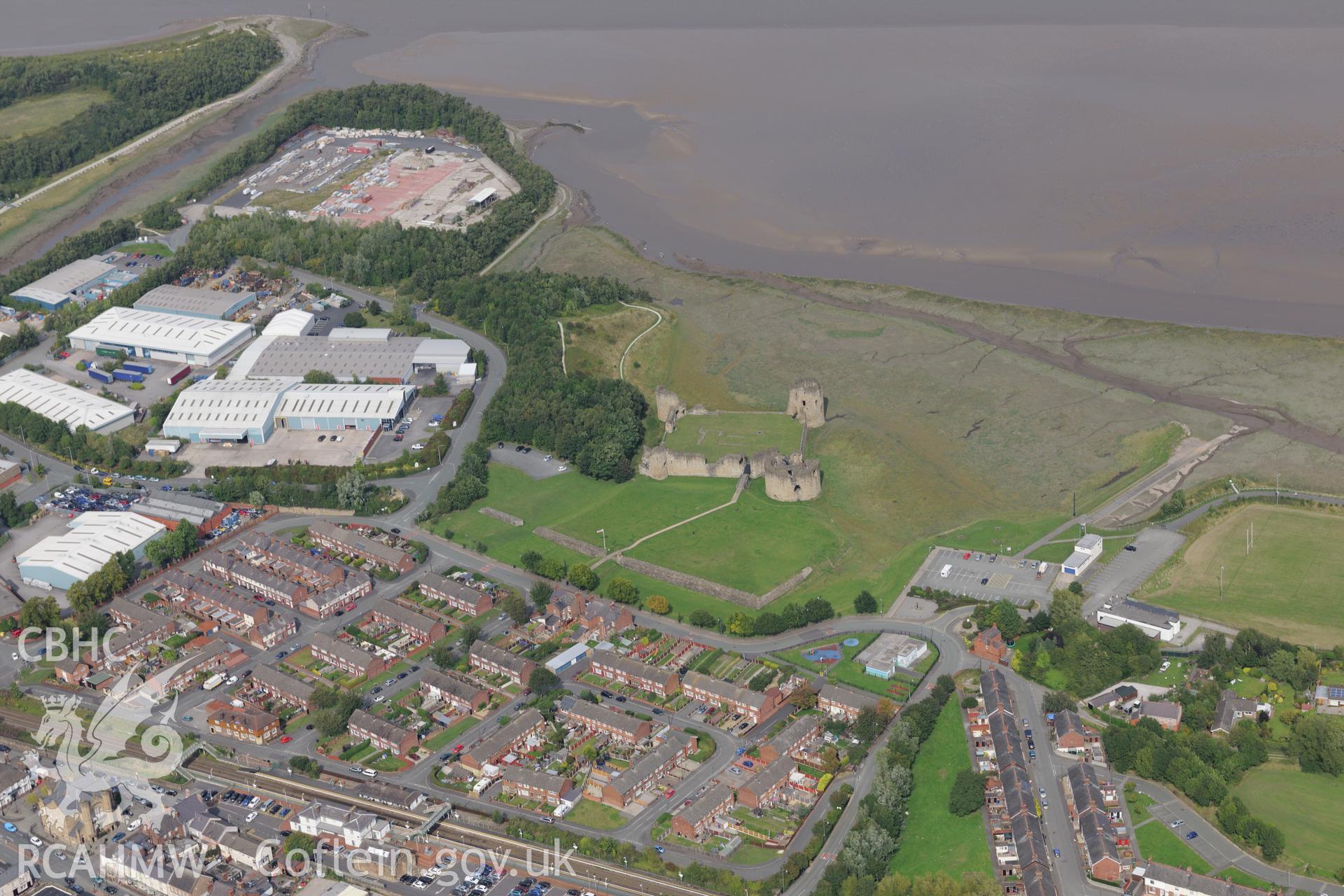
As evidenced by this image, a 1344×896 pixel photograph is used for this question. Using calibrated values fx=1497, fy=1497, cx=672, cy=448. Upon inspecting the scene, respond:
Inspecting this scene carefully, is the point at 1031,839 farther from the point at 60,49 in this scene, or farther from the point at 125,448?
the point at 60,49

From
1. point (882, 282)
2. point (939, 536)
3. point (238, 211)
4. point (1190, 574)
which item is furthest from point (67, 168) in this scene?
point (1190, 574)

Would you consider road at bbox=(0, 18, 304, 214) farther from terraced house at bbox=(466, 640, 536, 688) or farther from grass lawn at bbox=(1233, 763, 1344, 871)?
grass lawn at bbox=(1233, 763, 1344, 871)

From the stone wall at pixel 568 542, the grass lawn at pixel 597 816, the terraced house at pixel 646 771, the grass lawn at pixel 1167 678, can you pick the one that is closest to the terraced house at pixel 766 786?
the terraced house at pixel 646 771

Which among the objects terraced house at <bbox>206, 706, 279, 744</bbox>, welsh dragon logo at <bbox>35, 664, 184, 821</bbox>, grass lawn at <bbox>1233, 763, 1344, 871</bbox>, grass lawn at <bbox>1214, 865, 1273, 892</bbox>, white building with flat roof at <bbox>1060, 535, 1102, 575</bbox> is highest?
white building with flat roof at <bbox>1060, 535, 1102, 575</bbox>

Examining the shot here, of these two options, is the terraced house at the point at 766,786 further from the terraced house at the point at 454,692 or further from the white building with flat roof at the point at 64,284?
the white building with flat roof at the point at 64,284

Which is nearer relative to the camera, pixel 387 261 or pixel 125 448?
pixel 125 448

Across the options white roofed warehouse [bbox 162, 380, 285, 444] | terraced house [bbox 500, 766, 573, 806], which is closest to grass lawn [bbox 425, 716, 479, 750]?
terraced house [bbox 500, 766, 573, 806]
